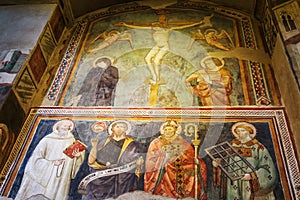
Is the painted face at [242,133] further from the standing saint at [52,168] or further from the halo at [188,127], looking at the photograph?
the standing saint at [52,168]

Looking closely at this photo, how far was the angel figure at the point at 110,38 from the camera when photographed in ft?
24.9

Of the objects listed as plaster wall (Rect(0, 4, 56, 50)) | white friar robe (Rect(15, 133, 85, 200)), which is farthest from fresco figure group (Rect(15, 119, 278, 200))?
plaster wall (Rect(0, 4, 56, 50))

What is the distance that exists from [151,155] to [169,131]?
48 centimetres

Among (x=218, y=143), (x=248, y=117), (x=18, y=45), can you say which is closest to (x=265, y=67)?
(x=248, y=117)

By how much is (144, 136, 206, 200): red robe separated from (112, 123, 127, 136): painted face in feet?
1.61

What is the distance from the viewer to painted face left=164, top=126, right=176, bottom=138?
5621 mm

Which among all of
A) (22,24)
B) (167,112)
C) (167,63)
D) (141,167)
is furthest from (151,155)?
(22,24)

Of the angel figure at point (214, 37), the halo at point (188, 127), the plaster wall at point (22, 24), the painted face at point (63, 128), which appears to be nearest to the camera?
the halo at point (188, 127)

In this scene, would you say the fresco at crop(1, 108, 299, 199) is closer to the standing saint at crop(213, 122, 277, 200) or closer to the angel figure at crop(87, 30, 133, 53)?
the standing saint at crop(213, 122, 277, 200)

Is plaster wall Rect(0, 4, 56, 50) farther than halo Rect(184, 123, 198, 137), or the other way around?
plaster wall Rect(0, 4, 56, 50)

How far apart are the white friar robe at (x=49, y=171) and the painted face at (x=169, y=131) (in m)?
1.18

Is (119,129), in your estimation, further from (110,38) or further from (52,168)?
(110,38)

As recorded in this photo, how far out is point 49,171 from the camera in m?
5.25

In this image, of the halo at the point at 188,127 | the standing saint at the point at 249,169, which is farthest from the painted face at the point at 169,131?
the standing saint at the point at 249,169
